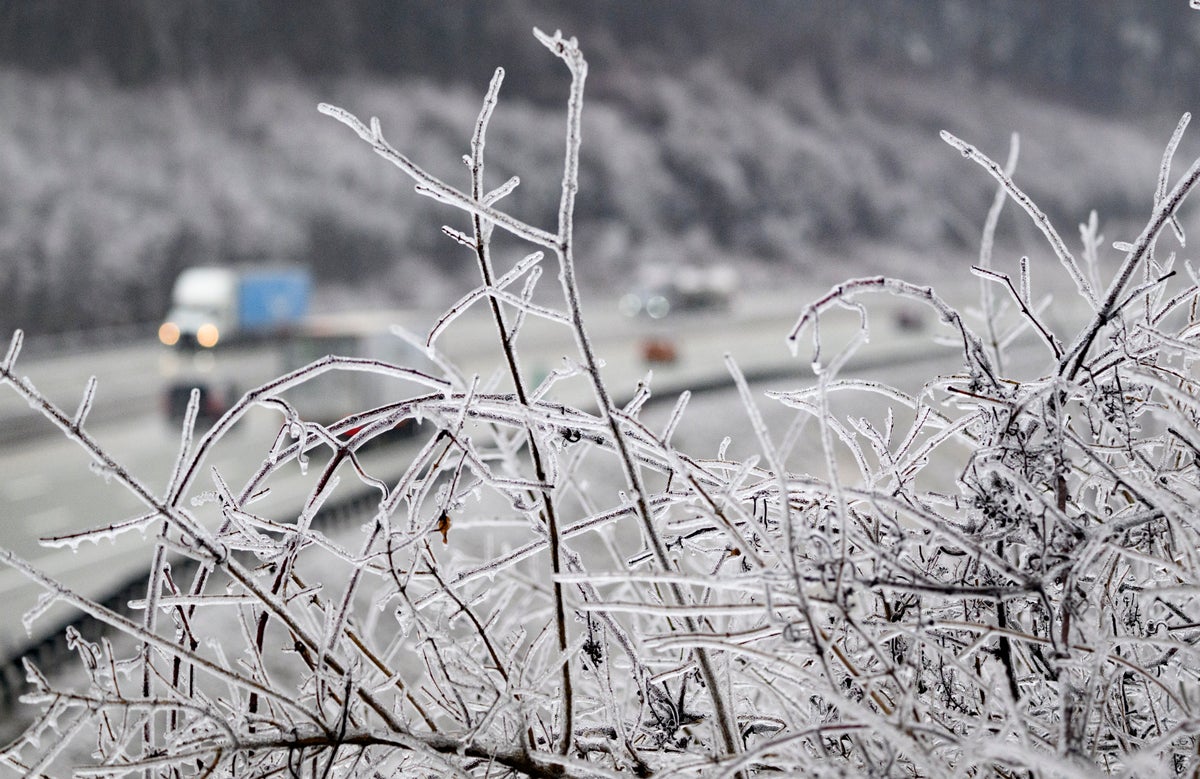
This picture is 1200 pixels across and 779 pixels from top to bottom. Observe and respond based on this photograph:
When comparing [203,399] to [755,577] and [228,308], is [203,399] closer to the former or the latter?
[228,308]

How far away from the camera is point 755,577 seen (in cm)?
138

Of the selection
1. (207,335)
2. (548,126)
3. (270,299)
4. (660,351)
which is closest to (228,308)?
(207,335)

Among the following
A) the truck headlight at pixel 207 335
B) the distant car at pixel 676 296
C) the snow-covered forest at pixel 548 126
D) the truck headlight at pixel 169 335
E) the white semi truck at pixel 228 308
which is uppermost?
the snow-covered forest at pixel 548 126

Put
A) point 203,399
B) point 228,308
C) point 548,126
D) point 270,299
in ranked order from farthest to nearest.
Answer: point 548,126 < point 270,299 < point 228,308 < point 203,399

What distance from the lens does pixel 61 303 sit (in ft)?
89.3

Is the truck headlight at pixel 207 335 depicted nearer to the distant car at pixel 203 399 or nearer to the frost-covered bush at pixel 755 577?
the distant car at pixel 203 399

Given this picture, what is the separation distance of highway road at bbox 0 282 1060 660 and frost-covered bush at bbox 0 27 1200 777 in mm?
6383

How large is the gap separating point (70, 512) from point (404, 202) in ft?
82.6

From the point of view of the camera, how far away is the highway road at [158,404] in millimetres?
12312

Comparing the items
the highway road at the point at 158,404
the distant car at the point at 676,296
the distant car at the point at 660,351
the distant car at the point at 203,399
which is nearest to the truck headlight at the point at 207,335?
the highway road at the point at 158,404

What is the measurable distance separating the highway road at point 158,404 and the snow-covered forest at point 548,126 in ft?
23.5

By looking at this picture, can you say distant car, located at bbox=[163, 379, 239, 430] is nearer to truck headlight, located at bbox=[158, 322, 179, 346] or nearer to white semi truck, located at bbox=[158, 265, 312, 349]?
truck headlight, located at bbox=[158, 322, 179, 346]

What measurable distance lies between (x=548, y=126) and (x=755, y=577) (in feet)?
141

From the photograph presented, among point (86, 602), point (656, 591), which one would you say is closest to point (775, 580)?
point (656, 591)
